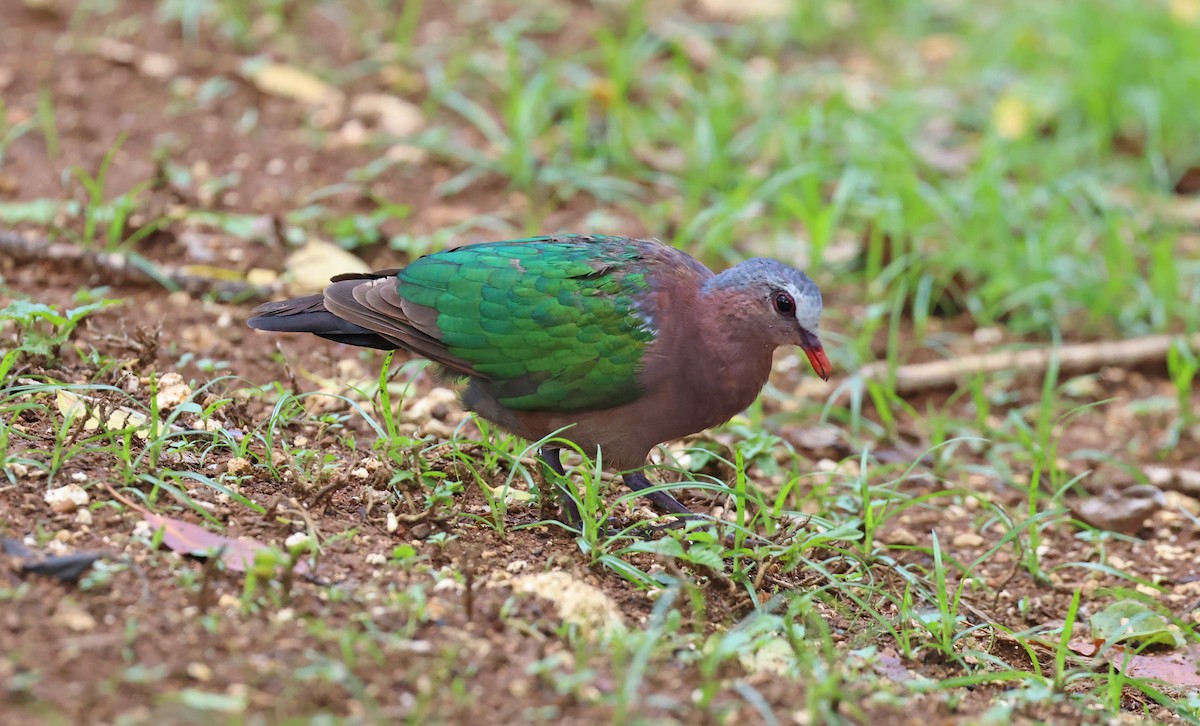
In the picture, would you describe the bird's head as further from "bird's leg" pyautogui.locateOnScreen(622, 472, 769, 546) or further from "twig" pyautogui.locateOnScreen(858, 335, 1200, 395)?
"twig" pyautogui.locateOnScreen(858, 335, 1200, 395)

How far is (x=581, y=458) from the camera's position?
139 inches

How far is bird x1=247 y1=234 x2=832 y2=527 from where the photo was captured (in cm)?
361

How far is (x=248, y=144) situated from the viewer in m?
6.05

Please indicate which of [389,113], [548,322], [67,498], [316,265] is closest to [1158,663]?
[548,322]

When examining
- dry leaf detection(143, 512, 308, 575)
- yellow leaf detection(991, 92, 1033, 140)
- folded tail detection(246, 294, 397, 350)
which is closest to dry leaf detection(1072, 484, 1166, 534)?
folded tail detection(246, 294, 397, 350)

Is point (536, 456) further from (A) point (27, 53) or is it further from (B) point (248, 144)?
(A) point (27, 53)

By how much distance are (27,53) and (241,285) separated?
98.7 inches

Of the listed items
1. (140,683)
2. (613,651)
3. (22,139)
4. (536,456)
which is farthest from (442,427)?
(22,139)

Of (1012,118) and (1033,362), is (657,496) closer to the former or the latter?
(1033,362)

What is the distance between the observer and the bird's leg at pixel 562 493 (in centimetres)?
354

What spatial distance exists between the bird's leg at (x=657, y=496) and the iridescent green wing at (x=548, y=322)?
33 centimetres

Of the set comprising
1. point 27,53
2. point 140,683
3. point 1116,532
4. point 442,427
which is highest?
point 27,53

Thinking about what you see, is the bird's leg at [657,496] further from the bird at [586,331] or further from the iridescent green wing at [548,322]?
the iridescent green wing at [548,322]

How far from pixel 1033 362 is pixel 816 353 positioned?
1.93 metres
